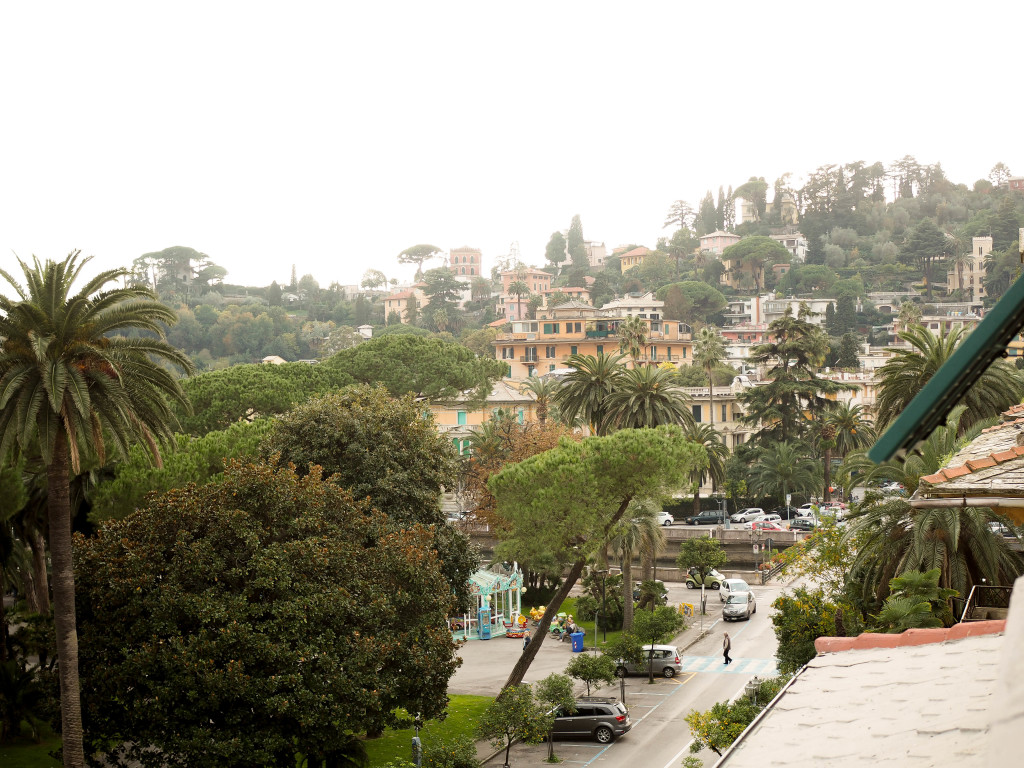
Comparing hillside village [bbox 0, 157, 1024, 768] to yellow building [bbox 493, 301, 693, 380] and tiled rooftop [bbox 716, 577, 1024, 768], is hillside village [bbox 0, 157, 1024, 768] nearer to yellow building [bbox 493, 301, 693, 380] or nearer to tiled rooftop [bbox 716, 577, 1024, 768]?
tiled rooftop [bbox 716, 577, 1024, 768]

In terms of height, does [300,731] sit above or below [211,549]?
below

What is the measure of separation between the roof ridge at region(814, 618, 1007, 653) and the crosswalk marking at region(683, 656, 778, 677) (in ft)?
88.9

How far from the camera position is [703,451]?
2911 centimetres

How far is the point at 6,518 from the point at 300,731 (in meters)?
11.7

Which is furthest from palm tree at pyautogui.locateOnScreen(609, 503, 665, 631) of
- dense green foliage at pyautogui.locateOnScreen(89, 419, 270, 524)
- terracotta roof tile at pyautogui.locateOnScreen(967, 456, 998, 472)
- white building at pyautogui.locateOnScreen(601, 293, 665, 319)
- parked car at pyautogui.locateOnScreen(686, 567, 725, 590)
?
white building at pyautogui.locateOnScreen(601, 293, 665, 319)

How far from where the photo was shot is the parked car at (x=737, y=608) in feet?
139

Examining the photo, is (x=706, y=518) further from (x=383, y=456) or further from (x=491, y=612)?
(x=383, y=456)

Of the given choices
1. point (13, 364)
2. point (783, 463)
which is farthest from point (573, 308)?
point (13, 364)

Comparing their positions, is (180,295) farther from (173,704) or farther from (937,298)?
(173,704)

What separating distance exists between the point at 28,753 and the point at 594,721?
14.3m

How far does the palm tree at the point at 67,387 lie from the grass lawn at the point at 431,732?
732 cm

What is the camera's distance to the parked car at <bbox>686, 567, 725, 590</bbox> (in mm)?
49250

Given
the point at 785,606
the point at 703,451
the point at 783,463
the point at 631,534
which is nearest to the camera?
the point at 785,606

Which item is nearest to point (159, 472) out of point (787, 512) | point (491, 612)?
point (491, 612)
